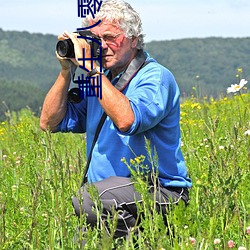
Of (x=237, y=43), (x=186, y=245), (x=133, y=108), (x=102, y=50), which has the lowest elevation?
(x=237, y=43)

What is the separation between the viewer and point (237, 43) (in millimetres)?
190125

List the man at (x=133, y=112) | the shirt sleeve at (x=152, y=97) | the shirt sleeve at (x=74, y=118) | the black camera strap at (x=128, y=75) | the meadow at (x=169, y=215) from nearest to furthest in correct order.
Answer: the meadow at (x=169, y=215) < the shirt sleeve at (x=152, y=97) < the man at (x=133, y=112) < the black camera strap at (x=128, y=75) < the shirt sleeve at (x=74, y=118)

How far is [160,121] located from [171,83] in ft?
0.66

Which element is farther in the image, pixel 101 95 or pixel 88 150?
pixel 88 150

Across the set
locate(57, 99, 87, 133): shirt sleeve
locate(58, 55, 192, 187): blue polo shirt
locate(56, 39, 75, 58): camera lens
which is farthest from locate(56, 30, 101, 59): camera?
locate(57, 99, 87, 133): shirt sleeve

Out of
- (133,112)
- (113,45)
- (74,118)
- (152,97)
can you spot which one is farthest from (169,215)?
(74,118)

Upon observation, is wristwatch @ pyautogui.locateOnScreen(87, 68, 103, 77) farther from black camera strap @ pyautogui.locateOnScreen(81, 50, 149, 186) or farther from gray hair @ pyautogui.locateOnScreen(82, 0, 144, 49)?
gray hair @ pyautogui.locateOnScreen(82, 0, 144, 49)

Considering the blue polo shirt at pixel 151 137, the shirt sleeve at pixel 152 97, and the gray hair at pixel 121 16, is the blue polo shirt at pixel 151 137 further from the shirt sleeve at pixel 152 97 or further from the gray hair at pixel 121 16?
the gray hair at pixel 121 16

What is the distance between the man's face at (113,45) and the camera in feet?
11.8

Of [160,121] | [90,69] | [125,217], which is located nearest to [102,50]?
[90,69]

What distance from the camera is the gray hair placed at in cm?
363

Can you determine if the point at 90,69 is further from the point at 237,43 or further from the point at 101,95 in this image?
the point at 237,43

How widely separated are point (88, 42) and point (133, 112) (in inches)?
17.7

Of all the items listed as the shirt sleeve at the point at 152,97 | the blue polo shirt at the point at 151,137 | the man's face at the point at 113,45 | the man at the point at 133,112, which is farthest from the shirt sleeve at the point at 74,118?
the shirt sleeve at the point at 152,97
